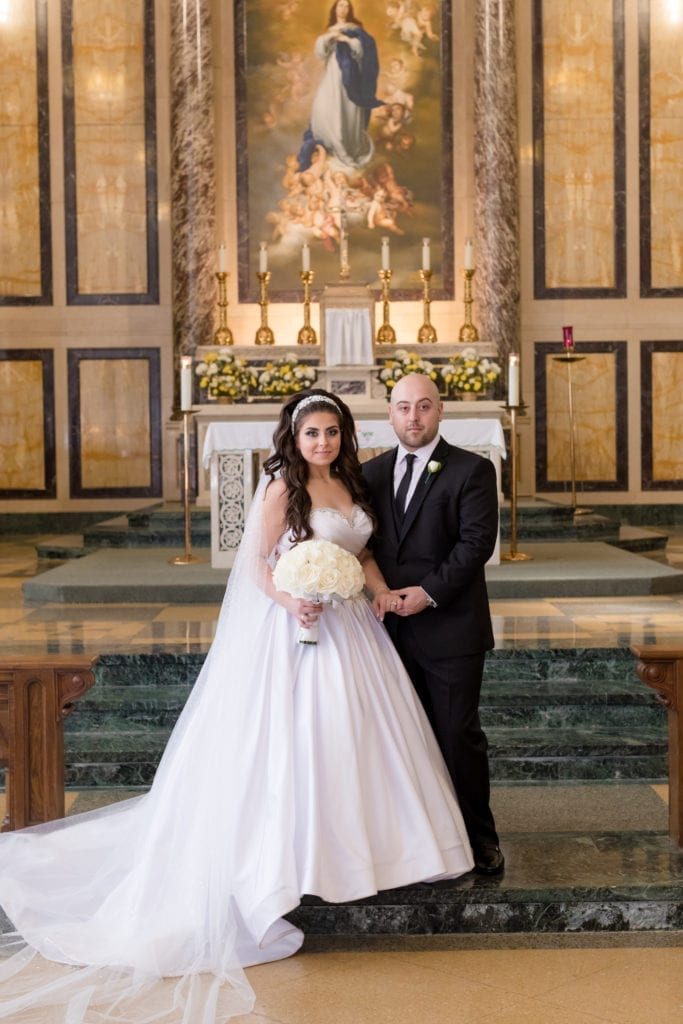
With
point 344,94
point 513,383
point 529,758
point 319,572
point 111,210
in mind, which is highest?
point 344,94

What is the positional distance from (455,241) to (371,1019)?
11711 mm

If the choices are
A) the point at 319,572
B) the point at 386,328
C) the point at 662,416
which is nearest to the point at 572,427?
the point at 662,416

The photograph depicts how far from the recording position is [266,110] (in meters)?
14.3

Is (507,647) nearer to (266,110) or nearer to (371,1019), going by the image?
(371,1019)

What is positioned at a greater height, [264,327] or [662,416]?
[264,327]

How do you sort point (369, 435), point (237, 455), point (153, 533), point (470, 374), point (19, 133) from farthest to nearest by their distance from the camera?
point (19, 133)
point (470, 374)
point (153, 533)
point (237, 455)
point (369, 435)

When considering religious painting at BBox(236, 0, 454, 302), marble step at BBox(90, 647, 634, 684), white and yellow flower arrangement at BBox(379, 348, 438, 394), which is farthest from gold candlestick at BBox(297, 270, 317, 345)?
marble step at BBox(90, 647, 634, 684)

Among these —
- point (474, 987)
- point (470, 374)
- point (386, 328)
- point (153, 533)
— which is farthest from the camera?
point (386, 328)

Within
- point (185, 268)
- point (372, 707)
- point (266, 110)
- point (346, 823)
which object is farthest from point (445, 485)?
point (266, 110)

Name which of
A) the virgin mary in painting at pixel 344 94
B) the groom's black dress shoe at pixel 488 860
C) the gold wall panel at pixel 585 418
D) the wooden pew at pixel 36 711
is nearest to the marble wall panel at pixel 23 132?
the virgin mary in painting at pixel 344 94

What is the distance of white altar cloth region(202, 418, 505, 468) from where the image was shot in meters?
9.19

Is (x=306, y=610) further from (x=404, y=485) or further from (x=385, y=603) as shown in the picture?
(x=404, y=485)

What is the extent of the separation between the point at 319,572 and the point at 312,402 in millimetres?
615

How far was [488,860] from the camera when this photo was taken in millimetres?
4348
